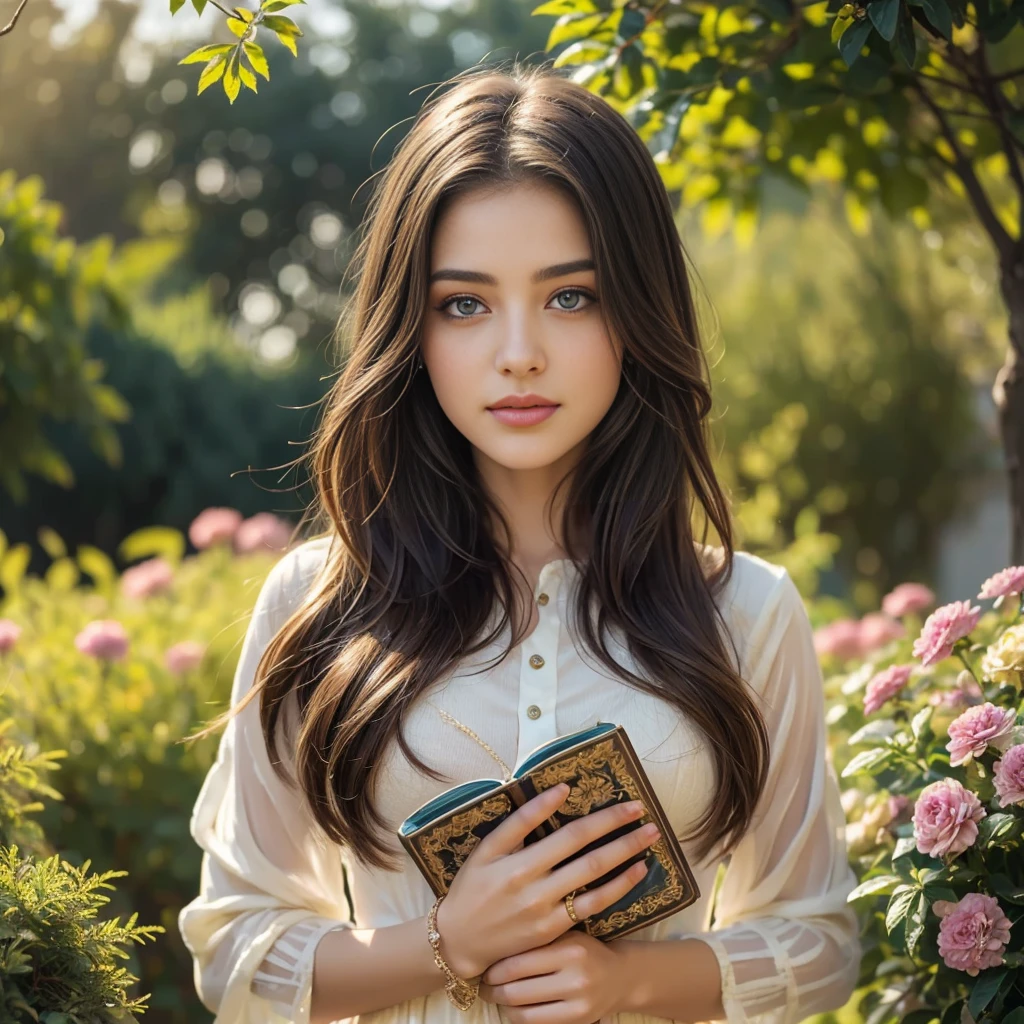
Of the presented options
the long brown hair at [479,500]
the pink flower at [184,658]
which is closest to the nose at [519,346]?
the long brown hair at [479,500]

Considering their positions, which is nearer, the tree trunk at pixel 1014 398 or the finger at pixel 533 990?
the finger at pixel 533 990

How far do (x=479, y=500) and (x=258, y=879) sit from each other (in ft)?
2.15

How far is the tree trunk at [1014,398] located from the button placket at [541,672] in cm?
117

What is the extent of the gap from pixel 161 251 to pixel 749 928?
9386 millimetres

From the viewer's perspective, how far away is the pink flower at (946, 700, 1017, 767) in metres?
1.63

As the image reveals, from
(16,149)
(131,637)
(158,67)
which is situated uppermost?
(158,67)

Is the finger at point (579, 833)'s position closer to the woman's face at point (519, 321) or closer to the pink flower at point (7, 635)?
the woman's face at point (519, 321)

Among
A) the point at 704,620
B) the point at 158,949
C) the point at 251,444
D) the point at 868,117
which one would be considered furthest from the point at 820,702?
the point at 251,444

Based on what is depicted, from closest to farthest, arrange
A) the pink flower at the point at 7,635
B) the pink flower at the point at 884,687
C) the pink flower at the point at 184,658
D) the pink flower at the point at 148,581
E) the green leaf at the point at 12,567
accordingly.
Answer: the pink flower at the point at 884,687
the pink flower at the point at 7,635
the pink flower at the point at 184,658
the green leaf at the point at 12,567
the pink flower at the point at 148,581

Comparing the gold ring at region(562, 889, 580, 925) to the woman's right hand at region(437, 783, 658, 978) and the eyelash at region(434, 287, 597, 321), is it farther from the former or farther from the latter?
the eyelash at region(434, 287, 597, 321)

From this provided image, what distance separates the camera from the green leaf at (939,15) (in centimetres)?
168

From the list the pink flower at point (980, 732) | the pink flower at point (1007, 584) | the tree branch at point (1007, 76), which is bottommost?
the pink flower at point (980, 732)

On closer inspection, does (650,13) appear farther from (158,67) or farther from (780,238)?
(158,67)

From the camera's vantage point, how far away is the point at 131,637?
11.5 feet
